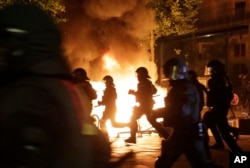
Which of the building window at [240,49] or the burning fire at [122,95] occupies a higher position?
the building window at [240,49]

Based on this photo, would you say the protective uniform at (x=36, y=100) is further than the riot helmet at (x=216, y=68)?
No

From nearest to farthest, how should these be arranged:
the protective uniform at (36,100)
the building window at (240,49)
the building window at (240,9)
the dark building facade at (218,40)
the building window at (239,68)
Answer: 1. the protective uniform at (36,100)
2. the building window at (239,68)
3. the dark building facade at (218,40)
4. the building window at (240,49)
5. the building window at (240,9)

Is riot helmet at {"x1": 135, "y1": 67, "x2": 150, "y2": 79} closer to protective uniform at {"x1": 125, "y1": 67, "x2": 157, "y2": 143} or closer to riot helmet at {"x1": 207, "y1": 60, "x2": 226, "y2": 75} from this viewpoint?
protective uniform at {"x1": 125, "y1": 67, "x2": 157, "y2": 143}

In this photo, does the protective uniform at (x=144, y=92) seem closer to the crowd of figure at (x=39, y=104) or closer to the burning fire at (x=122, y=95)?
the burning fire at (x=122, y=95)

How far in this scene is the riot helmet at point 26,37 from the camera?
1989mm

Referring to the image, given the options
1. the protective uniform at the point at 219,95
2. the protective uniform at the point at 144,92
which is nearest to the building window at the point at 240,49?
the protective uniform at the point at 144,92

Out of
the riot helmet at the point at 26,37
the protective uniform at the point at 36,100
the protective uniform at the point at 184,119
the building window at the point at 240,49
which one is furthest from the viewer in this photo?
the building window at the point at 240,49

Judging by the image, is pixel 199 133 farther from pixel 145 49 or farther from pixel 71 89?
pixel 145 49

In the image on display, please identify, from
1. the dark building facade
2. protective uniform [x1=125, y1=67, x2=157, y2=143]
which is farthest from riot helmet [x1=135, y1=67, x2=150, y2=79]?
the dark building facade

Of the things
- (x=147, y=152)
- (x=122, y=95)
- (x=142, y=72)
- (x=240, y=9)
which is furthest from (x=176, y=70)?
(x=240, y=9)

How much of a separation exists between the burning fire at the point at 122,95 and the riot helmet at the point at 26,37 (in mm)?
11038

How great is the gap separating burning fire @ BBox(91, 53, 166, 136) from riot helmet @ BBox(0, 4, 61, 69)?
11038 mm

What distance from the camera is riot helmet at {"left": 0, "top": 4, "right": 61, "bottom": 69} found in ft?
6.53

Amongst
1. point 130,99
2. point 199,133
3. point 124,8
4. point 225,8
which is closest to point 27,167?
point 199,133
